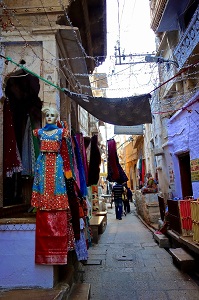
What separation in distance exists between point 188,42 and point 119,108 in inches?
189

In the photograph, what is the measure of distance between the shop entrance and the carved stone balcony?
5.21m

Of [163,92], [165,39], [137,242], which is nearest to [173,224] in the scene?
[137,242]

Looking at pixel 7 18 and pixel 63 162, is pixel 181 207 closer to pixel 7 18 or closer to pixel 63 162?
pixel 63 162

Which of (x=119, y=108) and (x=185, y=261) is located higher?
(x=119, y=108)

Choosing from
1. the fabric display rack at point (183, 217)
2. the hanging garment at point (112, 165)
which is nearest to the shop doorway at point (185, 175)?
the hanging garment at point (112, 165)

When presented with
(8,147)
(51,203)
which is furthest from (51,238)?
(8,147)

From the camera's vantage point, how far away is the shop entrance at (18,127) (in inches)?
181

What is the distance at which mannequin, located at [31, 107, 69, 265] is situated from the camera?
11.3ft

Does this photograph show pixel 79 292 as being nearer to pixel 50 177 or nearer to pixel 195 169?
pixel 50 177

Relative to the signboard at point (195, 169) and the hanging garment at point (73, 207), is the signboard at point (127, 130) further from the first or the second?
the hanging garment at point (73, 207)

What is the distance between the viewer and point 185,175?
31.5 ft

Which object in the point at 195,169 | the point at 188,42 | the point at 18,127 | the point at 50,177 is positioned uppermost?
the point at 188,42

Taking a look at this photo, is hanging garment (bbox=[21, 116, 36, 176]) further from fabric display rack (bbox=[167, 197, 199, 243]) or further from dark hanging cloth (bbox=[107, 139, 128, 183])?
dark hanging cloth (bbox=[107, 139, 128, 183])

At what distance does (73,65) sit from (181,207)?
14.6 ft
